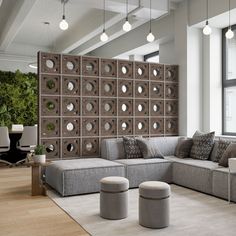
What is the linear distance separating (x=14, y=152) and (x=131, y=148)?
3718 millimetres

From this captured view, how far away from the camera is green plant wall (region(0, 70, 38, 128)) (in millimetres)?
9156

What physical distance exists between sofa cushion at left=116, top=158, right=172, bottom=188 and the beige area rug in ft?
1.28

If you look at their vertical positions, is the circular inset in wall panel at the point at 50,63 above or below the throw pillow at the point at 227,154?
above

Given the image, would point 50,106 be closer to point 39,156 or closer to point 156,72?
point 39,156

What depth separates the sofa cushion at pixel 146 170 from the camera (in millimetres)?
4750

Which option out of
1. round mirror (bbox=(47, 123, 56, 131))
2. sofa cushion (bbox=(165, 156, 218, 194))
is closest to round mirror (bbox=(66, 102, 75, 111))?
round mirror (bbox=(47, 123, 56, 131))

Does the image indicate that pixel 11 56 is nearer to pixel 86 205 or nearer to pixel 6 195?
pixel 6 195

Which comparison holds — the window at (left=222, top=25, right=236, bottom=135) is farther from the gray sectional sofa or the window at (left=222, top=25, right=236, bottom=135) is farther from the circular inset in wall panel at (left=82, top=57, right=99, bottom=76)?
the circular inset in wall panel at (left=82, top=57, right=99, bottom=76)

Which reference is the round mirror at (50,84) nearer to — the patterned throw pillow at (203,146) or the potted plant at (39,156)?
the potted plant at (39,156)

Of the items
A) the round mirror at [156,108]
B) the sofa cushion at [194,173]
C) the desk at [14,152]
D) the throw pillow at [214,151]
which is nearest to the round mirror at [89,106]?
the round mirror at [156,108]

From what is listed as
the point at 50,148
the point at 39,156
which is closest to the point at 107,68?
the point at 50,148

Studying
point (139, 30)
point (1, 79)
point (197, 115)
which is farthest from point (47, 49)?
point (197, 115)

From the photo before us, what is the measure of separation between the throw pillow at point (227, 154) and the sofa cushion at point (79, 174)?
1461 millimetres

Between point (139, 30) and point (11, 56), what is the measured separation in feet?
14.6
